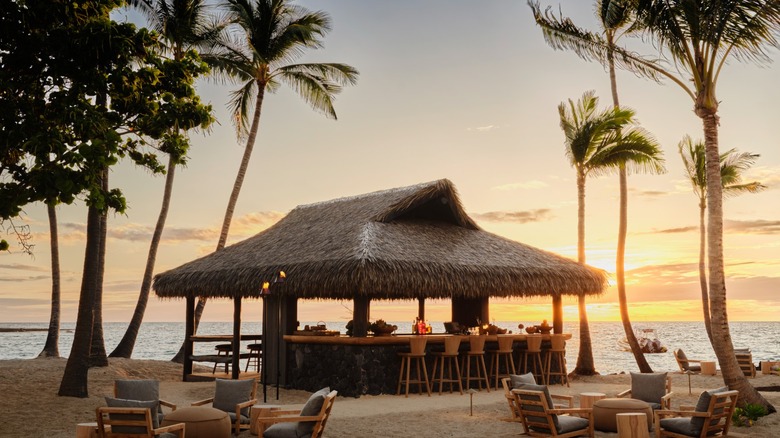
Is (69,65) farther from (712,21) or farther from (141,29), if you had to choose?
(712,21)

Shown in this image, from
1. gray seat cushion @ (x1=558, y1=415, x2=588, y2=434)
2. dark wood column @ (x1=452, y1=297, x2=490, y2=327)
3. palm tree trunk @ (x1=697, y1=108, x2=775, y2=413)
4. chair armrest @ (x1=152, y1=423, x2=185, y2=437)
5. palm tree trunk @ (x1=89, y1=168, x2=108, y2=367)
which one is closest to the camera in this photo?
chair armrest @ (x1=152, y1=423, x2=185, y2=437)

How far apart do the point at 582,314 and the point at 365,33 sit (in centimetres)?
897

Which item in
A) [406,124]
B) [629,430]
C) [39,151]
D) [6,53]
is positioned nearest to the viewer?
[629,430]

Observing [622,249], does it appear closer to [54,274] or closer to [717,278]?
[717,278]

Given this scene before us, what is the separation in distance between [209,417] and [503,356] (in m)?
8.11

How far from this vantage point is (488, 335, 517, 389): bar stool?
14.9 m

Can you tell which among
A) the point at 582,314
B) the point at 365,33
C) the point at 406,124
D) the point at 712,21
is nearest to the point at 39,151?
the point at 365,33

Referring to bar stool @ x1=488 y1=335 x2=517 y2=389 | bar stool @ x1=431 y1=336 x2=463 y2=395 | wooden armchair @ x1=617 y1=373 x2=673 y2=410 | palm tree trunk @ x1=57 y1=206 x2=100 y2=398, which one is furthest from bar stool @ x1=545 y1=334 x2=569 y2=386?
palm tree trunk @ x1=57 y1=206 x2=100 y2=398

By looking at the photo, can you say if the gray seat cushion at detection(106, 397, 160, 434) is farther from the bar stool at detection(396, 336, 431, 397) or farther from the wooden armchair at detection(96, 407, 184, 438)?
the bar stool at detection(396, 336, 431, 397)

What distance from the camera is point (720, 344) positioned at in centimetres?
1239

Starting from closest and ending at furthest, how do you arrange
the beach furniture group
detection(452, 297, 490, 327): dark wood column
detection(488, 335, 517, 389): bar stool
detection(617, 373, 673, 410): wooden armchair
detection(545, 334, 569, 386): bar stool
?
the beach furniture group → detection(617, 373, 673, 410): wooden armchair → detection(488, 335, 517, 389): bar stool → detection(545, 334, 569, 386): bar stool → detection(452, 297, 490, 327): dark wood column

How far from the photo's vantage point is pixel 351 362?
13.5 meters

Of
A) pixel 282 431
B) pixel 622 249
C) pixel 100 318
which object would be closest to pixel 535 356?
pixel 622 249

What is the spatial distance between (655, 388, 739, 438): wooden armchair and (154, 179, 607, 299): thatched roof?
209 inches
